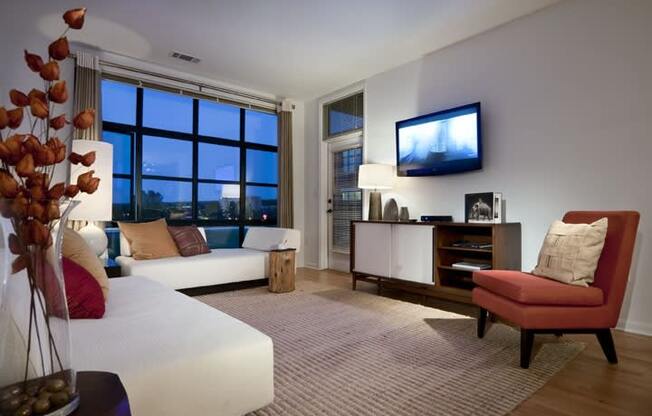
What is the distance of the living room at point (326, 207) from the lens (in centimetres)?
107

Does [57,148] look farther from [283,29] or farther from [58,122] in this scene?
[283,29]

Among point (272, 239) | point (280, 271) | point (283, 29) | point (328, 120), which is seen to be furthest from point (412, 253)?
point (328, 120)

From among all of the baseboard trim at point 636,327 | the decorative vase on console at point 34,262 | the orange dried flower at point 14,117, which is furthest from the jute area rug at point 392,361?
the orange dried flower at point 14,117

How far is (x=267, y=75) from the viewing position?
4.70 meters

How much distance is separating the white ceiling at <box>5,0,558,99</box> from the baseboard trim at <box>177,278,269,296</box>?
8.40ft

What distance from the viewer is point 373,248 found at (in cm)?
380

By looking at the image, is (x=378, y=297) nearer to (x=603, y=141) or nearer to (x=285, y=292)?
(x=285, y=292)

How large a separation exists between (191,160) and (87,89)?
1411 millimetres

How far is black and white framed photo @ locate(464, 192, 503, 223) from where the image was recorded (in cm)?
312

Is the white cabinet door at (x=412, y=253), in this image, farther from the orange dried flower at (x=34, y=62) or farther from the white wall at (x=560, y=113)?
the orange dried flower at (x=34, y=62)

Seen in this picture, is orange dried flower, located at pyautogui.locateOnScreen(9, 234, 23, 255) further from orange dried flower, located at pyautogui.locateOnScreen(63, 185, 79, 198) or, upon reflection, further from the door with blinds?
the door with blinds

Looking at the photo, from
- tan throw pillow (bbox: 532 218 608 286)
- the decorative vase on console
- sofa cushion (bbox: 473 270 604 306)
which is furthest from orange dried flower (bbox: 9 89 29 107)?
tan throw pillow (bbox: 532 218 608 286)

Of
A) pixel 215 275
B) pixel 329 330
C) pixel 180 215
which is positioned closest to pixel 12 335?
pixel 329 330

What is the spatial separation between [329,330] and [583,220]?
185 cm
